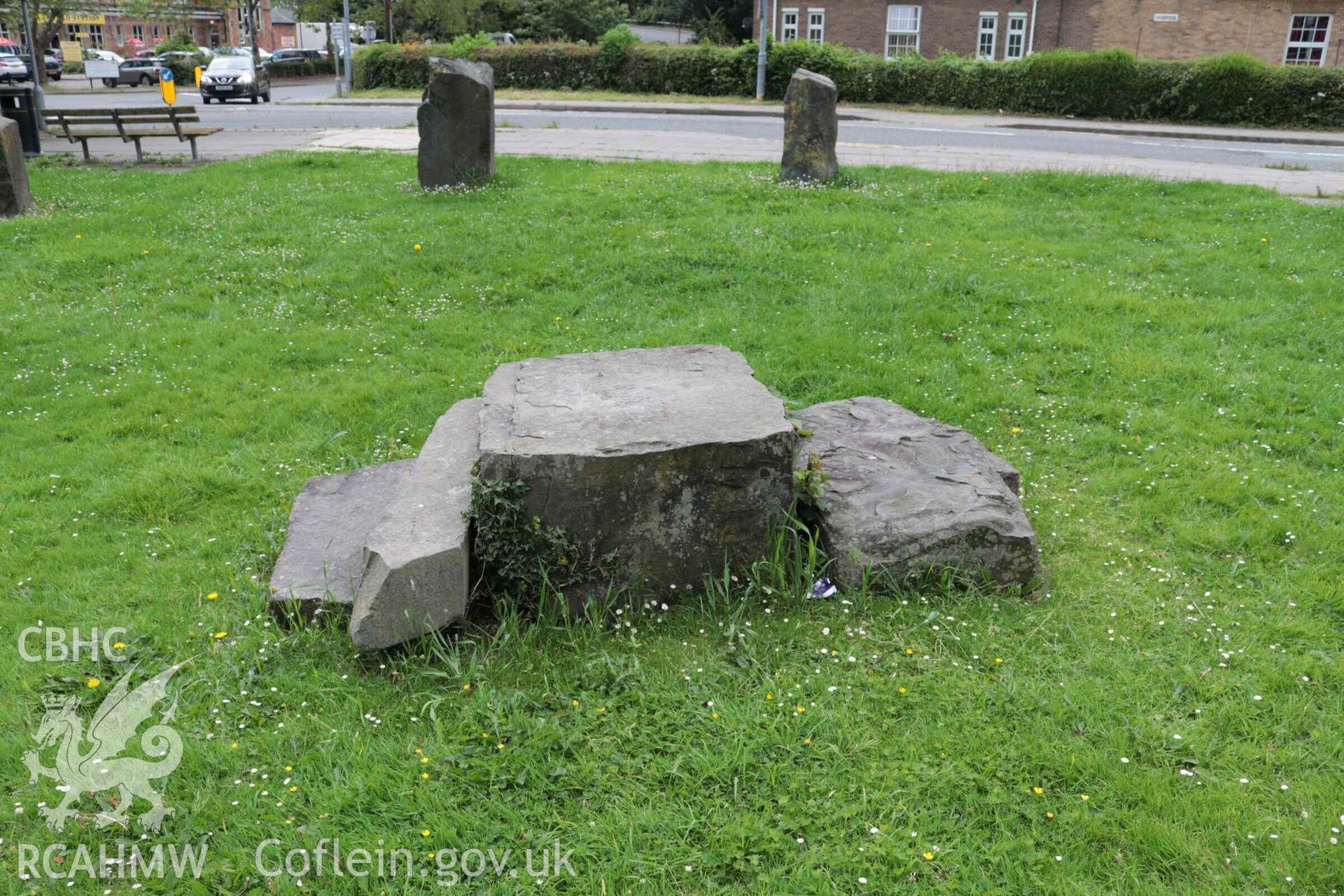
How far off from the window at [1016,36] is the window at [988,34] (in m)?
0.45

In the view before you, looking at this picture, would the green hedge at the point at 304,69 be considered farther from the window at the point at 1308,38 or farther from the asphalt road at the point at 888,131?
the window at the point at 1308,38

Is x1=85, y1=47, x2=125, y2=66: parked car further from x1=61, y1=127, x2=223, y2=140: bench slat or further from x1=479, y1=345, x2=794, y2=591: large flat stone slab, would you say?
A: x1=479, y1=345, x2=794, y2=591: large flat stone slab

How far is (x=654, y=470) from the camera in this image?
4.32 metres

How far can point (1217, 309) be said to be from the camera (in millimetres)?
8273

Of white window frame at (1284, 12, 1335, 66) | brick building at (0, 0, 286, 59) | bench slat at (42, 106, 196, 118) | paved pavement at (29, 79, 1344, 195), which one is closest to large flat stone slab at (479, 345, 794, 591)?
paved pavement at (29, 79, 1344, 195)

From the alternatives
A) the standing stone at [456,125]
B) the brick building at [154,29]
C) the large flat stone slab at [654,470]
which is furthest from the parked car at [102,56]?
the large flat stone slab at [654,470]

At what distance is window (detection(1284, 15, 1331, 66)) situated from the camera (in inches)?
1372

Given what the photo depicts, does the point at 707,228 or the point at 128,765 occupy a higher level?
the point at 707,228

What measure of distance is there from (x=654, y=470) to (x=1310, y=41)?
40502 millimetres

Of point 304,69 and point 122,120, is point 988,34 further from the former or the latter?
point 122,120

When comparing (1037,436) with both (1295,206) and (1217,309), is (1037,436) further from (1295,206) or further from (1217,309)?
(1295,206)

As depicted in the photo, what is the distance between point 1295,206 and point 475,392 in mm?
9764

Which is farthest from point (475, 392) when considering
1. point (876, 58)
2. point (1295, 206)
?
point (876, 58)

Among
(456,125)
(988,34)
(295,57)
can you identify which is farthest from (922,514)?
(295,57)
